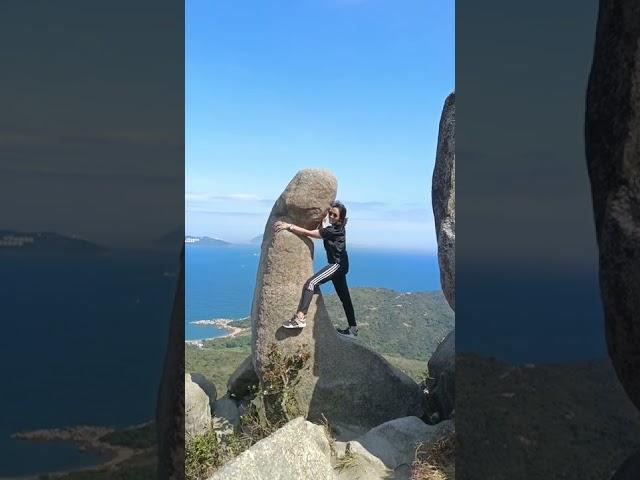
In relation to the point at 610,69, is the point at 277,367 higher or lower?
lower

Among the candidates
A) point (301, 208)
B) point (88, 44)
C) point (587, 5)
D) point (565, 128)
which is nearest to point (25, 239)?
point (88, 44)

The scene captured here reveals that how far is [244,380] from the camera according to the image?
8820mm

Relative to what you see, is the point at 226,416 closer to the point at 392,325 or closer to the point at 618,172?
the point at 618,172

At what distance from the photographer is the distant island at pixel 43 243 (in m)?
3.59

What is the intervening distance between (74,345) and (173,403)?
933 mm

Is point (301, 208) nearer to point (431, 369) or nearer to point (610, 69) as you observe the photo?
point (431, 369)

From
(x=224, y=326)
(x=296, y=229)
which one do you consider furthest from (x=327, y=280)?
(x=224, y=326)

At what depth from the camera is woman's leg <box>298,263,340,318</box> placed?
26.4 feet

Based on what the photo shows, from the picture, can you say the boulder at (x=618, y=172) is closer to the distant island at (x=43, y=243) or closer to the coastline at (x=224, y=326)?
the distant island at (x=43, y=243)

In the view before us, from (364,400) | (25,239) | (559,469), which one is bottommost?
(364,400)

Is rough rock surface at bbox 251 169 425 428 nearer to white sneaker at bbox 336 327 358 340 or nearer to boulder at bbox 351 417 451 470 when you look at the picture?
white sneaker at bbox 336 327 358 340

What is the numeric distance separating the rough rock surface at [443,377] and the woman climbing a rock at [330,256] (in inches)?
63.6

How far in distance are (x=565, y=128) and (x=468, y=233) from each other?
0.93 meters

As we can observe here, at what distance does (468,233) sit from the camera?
14.3ft
